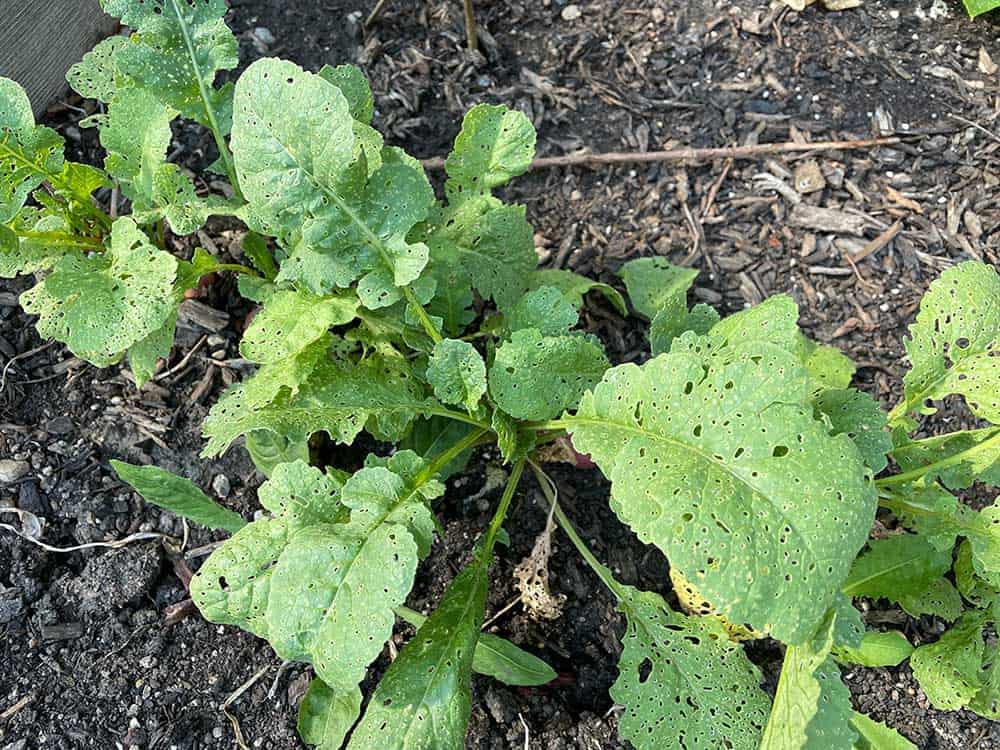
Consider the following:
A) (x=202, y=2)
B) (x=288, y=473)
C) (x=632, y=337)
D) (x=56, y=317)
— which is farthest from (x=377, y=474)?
(x=202, y=2)

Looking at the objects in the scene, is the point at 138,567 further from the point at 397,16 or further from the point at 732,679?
the point at 397,16

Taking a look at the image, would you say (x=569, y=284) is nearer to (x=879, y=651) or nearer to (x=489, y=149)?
(x=489, y=149)

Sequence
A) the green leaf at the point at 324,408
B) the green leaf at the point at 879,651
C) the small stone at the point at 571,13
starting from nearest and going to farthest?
the green leaf at the point at 324,408, the green leaf at the point at 879,651, the small stone at the point at 571,13

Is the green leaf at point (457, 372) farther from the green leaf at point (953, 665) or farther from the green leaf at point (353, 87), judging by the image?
the green leaf at point (953, 665)

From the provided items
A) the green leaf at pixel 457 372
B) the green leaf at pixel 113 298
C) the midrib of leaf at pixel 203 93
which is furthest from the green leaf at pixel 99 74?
the green leaf at pixel 457 372

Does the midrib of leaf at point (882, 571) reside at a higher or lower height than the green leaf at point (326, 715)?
lower

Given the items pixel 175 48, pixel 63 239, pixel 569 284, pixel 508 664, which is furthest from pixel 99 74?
pixel 508 664
